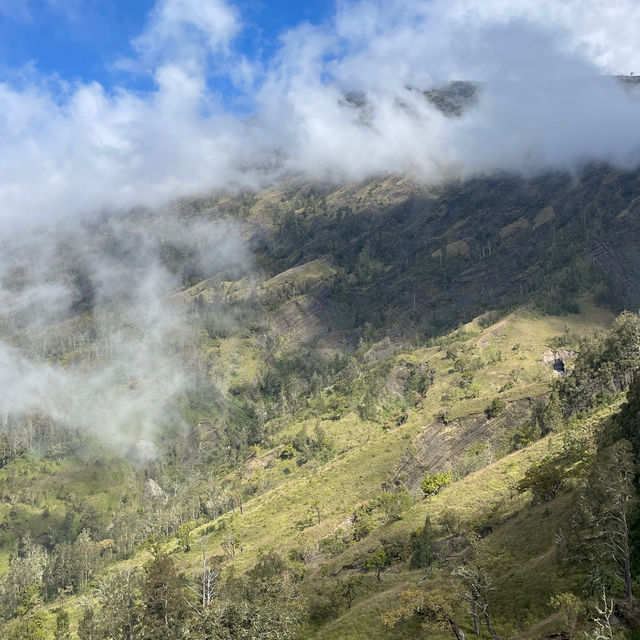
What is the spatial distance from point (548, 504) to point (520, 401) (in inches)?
3088

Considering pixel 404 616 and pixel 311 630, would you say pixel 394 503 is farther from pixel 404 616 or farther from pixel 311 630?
pixel 404 616

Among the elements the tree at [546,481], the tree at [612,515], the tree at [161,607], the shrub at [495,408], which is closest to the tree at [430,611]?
the tree at [612,515]

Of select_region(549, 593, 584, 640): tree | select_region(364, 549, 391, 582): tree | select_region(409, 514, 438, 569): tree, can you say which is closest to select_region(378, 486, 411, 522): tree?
select_region(364, 549, 391, 582): tree

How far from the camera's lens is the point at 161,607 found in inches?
2835

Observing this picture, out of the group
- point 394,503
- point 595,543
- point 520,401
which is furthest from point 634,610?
point 520,401

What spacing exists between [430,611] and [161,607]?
40068mm

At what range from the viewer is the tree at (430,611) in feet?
155

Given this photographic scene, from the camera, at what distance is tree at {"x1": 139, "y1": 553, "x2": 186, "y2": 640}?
70.0m

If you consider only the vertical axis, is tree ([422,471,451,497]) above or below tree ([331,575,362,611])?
above

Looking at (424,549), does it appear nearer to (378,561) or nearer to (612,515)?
(378,561)

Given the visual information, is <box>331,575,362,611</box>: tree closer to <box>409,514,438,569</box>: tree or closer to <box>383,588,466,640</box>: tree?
<box>409,514,438,569</box>: tree

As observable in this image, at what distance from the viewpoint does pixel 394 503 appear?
110 metres

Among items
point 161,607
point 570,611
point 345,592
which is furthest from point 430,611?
point 161,607

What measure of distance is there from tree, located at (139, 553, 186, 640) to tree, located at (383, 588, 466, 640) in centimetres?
3032
